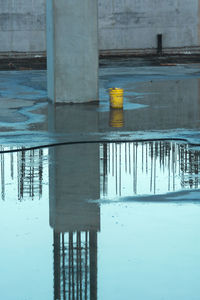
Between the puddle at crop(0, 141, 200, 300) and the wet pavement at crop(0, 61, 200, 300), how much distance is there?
0.4 inches

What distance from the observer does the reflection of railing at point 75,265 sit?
600 centimetres

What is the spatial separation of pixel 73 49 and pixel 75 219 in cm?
1138

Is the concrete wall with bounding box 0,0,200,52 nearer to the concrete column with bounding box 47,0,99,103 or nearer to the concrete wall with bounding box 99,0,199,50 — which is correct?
the concrete wall with bounding box 99,0,199,50

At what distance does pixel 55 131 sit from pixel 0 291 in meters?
8.70

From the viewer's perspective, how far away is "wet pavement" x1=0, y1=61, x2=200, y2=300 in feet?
20.2

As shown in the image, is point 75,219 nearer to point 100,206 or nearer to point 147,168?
point 100,206

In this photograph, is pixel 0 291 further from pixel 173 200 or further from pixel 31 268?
pixel 173 200

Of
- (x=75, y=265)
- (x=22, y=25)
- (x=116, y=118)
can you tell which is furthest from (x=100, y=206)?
(x=22, y=25)

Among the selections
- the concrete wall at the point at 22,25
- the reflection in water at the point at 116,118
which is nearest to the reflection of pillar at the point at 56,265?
A: the reflection in water at the point at 116,118

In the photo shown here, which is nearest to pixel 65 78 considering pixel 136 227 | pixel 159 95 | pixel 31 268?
pixel 159 95

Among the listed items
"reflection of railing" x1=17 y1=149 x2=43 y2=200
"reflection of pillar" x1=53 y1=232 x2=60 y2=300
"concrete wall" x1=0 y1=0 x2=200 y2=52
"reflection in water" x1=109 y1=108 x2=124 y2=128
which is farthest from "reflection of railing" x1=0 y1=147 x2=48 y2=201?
"concrete wall" x1=0 y1=0 x2=200 y2=52

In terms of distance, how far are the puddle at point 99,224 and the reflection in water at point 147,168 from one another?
16 millimetres

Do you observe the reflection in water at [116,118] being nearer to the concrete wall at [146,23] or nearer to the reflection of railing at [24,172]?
the reflection of railing at [24,172]

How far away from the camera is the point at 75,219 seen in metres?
7.99
